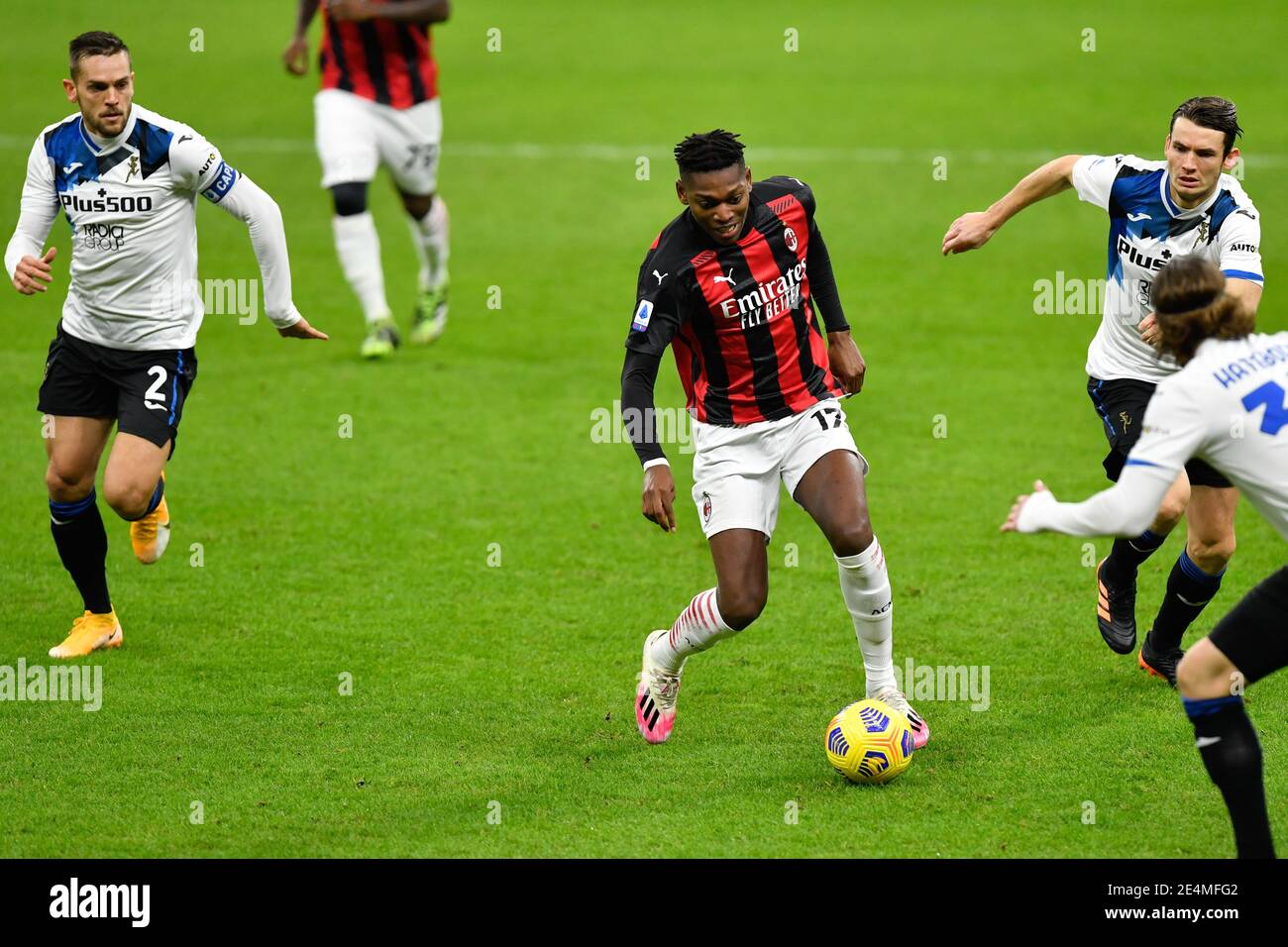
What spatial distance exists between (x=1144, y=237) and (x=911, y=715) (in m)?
2.23

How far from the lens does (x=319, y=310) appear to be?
45.5 feet

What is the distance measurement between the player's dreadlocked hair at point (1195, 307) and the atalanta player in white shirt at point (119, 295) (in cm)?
400

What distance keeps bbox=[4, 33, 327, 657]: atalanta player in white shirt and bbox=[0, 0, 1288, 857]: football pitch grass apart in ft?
2.46

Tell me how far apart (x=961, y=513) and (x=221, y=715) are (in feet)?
15.1

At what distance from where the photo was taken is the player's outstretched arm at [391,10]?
12.3 meters

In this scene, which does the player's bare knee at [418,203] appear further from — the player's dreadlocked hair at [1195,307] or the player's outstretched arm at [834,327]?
the player's dreadlocked hair at [1195,307]

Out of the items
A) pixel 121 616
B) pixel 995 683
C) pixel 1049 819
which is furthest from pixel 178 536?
pixel 1049 819

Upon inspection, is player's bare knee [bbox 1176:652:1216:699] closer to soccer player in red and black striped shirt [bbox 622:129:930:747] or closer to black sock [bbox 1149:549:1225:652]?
soccer player in red and black striped shirt [bbox 622:129:930:747]

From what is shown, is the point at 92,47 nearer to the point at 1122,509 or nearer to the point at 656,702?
the point at 656,702
